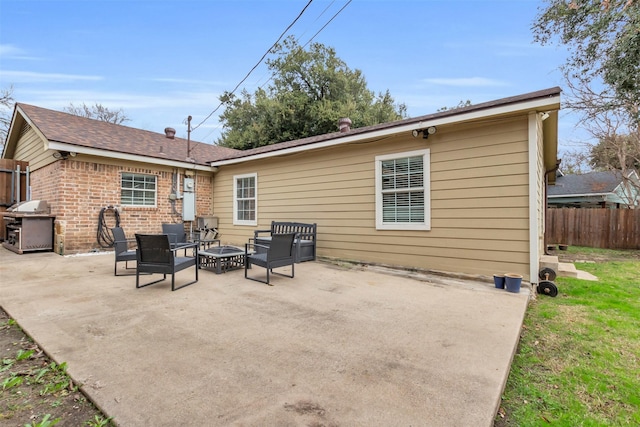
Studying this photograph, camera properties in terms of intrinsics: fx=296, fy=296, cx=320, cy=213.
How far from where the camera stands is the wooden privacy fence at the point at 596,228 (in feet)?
32.7

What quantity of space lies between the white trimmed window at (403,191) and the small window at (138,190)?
628 cm

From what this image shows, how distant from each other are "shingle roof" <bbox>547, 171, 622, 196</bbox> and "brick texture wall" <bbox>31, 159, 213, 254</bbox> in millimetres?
19433

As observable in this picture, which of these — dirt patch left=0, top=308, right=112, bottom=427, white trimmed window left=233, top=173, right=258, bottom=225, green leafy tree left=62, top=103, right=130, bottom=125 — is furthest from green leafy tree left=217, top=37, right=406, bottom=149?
dirt patch left=0, top=308, right=112, bottom=427

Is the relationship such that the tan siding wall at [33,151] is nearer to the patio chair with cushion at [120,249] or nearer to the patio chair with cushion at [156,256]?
the patio chair with cushion at [120,249]

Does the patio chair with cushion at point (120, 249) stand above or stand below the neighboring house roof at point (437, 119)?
below

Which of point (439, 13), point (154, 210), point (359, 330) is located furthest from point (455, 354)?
point (154, 210)

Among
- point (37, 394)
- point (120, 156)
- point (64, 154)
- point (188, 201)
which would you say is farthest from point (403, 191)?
point (64, 154)

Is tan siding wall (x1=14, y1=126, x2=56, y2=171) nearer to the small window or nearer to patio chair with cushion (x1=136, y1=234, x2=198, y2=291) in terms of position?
the small window

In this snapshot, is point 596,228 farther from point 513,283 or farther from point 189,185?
point 189,185

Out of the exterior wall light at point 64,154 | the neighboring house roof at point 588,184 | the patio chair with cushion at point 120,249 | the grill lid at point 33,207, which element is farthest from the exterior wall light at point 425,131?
the neighboring house roof at point 588,184

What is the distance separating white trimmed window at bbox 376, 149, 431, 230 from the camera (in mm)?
5230

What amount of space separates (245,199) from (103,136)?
13.9 ft

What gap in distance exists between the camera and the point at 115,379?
182 cm

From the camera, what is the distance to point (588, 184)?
52.6 feet
